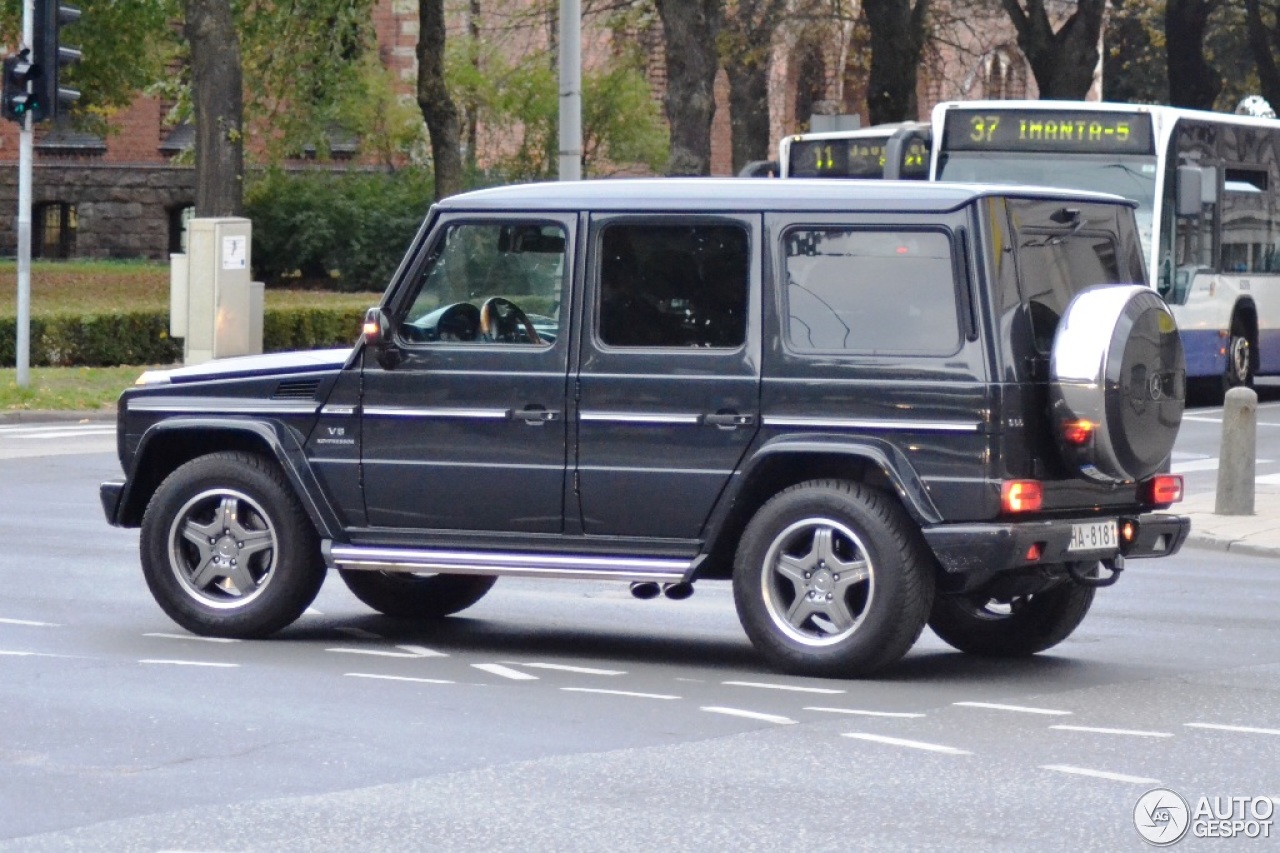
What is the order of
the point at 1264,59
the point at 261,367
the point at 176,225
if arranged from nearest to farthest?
the point at 261,367, the point at 1264,59, the point at 176,225

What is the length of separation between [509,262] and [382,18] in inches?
1748

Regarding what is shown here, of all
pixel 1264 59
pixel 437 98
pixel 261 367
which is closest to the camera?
pixel 261 367

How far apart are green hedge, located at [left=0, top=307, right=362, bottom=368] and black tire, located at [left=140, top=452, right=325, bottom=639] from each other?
19.8 m

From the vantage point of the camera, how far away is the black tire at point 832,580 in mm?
8828

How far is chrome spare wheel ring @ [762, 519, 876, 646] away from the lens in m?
8.97

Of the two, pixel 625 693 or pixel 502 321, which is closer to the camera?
pixel 625 693

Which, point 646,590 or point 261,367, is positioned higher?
point 261,367

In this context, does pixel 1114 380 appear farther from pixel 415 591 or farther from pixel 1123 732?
→ pixel 415 591

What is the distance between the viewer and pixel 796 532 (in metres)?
9.01

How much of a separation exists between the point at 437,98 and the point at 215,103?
3.57 meters

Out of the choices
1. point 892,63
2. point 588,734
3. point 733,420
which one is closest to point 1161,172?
point 892,63

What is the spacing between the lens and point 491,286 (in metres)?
9.72

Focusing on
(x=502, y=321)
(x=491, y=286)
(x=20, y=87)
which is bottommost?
(x=502, y=321)

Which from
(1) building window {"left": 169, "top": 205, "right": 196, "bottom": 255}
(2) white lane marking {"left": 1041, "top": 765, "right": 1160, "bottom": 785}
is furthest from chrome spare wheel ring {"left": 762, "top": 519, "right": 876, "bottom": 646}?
(1) building window {"left": 169, "top": 205, "right": 196, "bottom": 255}
